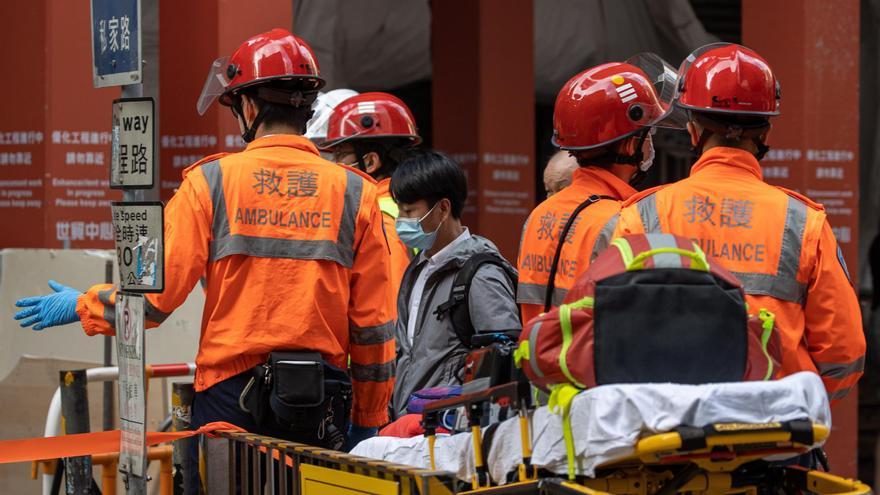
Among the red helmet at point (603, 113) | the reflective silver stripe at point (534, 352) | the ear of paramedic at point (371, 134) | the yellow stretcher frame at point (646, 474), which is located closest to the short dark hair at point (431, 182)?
the red helmet at point (603, 113)

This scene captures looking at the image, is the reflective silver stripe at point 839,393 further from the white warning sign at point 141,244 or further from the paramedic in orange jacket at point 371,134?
the paramedic in orange jacket at point 371,134

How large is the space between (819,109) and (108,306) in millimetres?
5517

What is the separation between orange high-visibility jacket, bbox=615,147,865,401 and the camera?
3.97 meters

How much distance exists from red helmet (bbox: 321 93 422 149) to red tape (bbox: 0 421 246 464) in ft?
8.18

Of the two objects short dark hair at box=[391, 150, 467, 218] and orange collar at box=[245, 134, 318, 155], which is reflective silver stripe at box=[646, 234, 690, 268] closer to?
orange collar at box=[245, 134, 318, 155]

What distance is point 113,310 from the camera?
14.9ft

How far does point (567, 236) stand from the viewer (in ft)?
14.7

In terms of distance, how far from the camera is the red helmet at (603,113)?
479cm

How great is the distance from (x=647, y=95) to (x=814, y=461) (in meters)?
1.37

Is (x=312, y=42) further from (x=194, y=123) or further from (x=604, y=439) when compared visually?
(x=604, y=439)

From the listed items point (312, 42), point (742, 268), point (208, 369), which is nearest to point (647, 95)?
point (742, 268)

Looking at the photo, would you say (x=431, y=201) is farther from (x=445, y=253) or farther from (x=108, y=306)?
(x=108, y=306)

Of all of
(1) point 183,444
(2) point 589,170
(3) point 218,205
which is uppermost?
(2) point 589,170

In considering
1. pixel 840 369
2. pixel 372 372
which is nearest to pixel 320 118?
pixel 372 372
